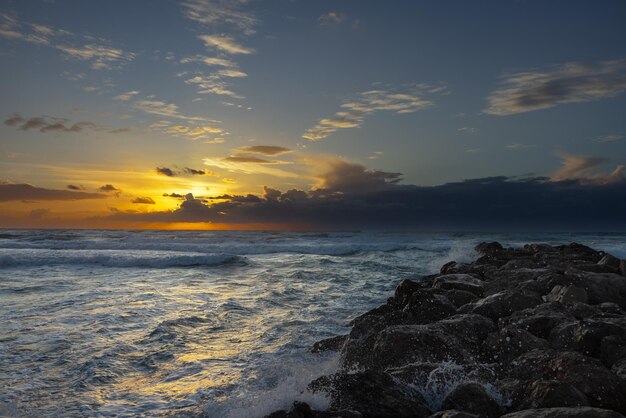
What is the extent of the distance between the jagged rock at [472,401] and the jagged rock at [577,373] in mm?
636

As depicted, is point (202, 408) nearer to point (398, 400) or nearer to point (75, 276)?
point (398, 400)

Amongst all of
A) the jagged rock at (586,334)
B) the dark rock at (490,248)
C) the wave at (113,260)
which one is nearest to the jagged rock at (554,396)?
the jagged rock at (586,334)

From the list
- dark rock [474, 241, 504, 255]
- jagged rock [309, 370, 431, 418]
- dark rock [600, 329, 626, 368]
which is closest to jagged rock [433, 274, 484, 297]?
dark rock [600, 329, 626, 368]

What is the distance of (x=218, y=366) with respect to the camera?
7.21m

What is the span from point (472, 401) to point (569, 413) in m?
0.94

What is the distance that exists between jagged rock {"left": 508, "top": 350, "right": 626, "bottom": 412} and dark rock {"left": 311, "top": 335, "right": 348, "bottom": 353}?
3.03m

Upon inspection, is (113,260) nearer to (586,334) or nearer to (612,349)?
(586,334)

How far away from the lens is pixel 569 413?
3.72 meters

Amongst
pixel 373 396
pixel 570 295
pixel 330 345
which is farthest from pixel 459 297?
pixel 373 396

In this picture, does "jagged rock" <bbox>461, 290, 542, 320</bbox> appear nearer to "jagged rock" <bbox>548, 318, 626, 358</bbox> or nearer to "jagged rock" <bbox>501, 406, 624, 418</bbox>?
"jagged rock" <bbox>548, 318, 626, 358</bbox>

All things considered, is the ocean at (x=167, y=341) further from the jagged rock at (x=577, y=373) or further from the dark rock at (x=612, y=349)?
the dark rock at (x=612, y=349)

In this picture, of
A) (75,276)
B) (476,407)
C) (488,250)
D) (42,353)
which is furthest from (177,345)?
(488,250)

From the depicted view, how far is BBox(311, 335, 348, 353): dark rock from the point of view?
783 cm

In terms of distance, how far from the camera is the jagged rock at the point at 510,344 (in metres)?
6.03
